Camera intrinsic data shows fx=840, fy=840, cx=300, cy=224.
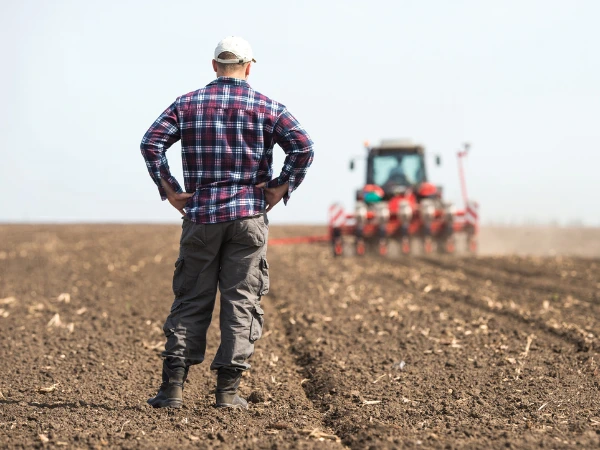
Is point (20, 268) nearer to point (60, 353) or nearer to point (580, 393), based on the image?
point (60, 353)

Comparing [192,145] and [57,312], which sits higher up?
[192,145]

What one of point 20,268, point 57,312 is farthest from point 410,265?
point 57,312

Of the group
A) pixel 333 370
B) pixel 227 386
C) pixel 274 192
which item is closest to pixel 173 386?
pixel 227 386

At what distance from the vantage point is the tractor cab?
19.7 metres

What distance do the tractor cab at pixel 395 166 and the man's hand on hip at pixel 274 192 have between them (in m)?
15.4

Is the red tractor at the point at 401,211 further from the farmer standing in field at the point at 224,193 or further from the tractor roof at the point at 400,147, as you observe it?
the farmer standing in field at the point at 224,193

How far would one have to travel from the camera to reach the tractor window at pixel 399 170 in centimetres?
1983

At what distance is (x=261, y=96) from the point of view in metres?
4.31

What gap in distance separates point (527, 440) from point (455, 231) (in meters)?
15.5

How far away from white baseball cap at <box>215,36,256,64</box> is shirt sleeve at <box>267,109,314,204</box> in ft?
1.14

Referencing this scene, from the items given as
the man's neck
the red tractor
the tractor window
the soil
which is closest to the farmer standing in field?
the man's neck

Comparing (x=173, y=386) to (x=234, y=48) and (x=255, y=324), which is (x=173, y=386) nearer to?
(x=255, y=324)

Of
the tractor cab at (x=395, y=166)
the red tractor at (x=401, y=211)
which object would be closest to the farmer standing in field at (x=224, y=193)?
the red tractor at (x=401, y=211)

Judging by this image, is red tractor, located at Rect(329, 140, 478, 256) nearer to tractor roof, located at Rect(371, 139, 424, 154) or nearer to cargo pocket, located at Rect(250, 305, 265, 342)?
tractor roof, located at Rect(371, 139, 424, 154)
